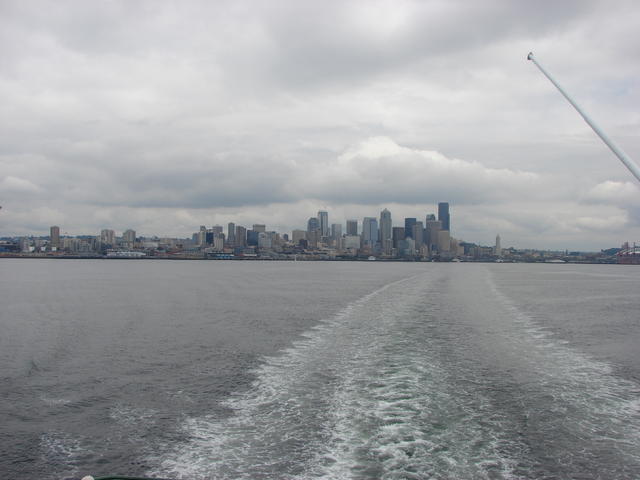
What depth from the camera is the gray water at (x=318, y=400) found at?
29.9 feet

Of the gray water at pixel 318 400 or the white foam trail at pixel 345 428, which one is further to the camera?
the gray water at pixel 318 400

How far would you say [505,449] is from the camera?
377 inches

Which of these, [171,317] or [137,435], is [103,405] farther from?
[171,317]

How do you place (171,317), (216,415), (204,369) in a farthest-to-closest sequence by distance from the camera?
(171,317) → (204,369) → (216,415)

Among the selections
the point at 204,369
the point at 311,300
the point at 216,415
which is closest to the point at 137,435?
the point at 216,415

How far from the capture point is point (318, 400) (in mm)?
12758

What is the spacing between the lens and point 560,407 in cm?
1232

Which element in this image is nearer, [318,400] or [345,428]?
[345,428]

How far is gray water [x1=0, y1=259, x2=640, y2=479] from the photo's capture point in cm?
912

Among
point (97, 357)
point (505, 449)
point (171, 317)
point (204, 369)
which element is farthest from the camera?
point (171, 317)

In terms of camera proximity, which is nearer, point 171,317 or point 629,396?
point 629,396

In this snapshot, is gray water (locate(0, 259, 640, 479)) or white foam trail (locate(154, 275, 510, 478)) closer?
white foam trail (locate(154, 275, 510, 478))

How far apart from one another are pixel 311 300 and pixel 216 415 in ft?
94.9

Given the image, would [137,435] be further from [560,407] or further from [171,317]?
[171,317]
